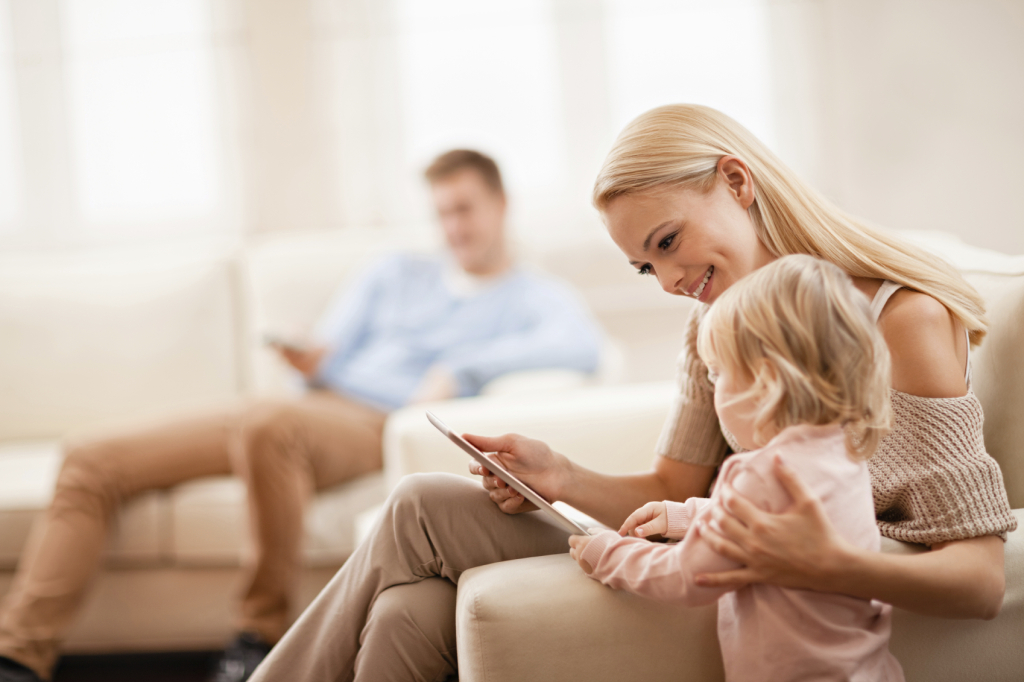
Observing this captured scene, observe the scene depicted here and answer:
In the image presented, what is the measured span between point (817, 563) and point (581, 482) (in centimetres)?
39

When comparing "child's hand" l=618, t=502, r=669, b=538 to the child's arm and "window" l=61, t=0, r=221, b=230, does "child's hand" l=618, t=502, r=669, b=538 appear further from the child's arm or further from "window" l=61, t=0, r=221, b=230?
"window" l=61, t=0, r=221, b=230

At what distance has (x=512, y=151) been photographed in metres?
2.78

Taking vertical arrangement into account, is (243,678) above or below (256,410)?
below

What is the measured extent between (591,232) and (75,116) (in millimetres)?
1790

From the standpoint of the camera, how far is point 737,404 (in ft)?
2.60

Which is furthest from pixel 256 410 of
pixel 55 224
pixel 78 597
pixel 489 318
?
pixel 55 224

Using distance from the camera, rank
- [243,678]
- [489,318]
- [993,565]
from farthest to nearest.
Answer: [489,318] < [243,678] < [993,565]

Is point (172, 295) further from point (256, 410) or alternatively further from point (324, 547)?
point (324, 547)

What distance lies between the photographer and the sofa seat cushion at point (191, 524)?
171 centimetres

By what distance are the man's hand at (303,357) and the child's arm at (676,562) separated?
1.34m

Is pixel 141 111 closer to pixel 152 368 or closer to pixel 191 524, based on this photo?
pixel 152 368

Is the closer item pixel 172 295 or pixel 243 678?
pixel 243 678

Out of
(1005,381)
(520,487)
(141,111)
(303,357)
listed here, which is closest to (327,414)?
(303,357)

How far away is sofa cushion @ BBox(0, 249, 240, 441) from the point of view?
2.17 meters
